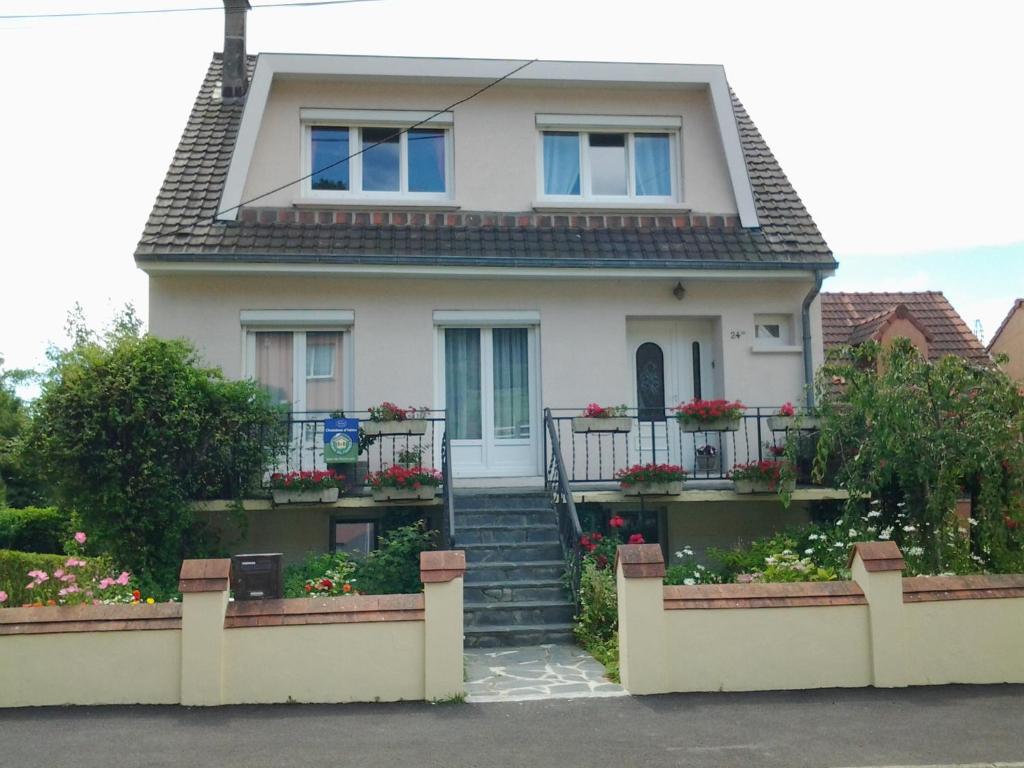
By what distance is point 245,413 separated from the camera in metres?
11.6

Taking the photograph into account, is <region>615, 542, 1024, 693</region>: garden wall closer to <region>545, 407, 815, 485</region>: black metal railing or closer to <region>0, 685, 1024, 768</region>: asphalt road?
<region>0, 685, 1024, 768</region>: asphalt road

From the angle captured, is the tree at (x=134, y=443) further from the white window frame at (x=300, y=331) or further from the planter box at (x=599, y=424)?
the planter box at (x=599, y=424)

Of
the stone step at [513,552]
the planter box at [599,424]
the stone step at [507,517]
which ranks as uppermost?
the planter box at [599,424]

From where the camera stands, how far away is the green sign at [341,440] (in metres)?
12.0

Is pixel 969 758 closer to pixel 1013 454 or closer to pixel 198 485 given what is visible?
pixel 1013 454

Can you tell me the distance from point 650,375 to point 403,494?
4.16 metres

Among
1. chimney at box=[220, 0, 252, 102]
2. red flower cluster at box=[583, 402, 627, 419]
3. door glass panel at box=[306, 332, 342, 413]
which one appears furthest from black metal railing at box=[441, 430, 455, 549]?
chimney at box=[220, 0, 252, 102]

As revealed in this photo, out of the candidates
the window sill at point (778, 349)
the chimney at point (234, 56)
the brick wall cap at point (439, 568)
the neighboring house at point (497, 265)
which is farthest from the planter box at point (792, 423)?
the chimney at point (234, 56)

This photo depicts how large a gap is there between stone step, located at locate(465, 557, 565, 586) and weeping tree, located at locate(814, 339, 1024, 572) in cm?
302

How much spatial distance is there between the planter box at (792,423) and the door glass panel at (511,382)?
315 cm

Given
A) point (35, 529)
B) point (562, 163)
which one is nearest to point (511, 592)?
point (562, 163)

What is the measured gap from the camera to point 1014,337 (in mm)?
24391

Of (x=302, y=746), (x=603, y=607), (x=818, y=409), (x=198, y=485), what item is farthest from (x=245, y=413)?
(x=818, y=409)

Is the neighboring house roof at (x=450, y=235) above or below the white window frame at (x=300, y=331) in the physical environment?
above
